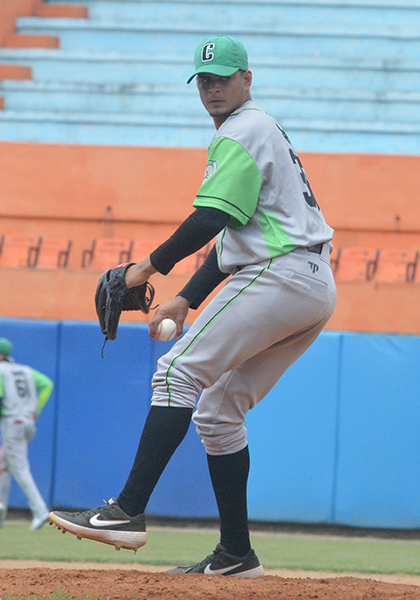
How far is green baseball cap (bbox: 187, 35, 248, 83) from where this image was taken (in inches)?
99.6

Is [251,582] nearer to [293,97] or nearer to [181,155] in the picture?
[181,155]

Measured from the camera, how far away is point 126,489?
100 inches

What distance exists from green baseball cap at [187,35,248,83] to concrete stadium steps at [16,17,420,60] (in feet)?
35.7

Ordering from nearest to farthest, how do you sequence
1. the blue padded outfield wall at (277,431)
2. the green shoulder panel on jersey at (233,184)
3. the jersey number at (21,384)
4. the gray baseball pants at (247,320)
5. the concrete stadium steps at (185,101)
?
the green shoulder panel on jersey at (233,184), the gray baseball pants at (247,320), the jersey number at (21,384), the blue padded outfield wall at (277,431), the concrete stadium steps at (185,101)

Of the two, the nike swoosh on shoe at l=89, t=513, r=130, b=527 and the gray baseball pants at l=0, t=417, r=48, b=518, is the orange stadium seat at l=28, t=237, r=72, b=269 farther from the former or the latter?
the nike swoosh on shoe at l=89, t=513, r=130, b=527

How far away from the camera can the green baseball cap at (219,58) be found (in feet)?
8.30

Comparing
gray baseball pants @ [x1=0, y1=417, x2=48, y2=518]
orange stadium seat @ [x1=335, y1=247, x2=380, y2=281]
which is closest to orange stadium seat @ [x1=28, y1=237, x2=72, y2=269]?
gray baseball pants @ [x1=0, y1=417, x2=48, y2=518]

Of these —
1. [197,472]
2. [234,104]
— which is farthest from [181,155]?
[234,104]

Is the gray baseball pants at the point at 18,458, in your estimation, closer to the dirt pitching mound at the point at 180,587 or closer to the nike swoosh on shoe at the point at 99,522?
the dirt pitching mound at the point at 180,587

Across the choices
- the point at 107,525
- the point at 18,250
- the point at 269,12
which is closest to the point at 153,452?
the point at 107,525

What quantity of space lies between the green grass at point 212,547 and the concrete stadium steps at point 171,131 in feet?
19.0

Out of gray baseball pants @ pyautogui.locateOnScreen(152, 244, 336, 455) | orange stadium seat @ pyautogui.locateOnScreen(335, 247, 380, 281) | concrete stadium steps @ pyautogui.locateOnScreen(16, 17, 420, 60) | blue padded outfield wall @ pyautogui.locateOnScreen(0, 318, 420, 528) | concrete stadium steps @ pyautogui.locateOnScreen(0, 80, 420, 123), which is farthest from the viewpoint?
concrete stadium steps @ pyautogui.locateOnScreen(16, 17, 420, 60)

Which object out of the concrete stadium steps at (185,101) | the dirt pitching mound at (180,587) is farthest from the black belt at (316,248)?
the concrete stadium steps at (185,101)

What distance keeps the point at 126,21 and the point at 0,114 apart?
346cm
